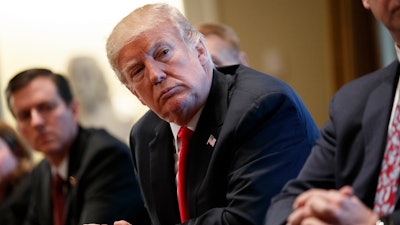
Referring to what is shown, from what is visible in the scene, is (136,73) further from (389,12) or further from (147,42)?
(389,12)

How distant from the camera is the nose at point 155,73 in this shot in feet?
7.04

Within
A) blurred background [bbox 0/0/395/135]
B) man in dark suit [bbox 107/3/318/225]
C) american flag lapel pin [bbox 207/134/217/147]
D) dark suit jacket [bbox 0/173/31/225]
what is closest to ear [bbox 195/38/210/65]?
man in dark suit [bbox 107/3/318/225]

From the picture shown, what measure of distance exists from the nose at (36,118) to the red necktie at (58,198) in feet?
0.76

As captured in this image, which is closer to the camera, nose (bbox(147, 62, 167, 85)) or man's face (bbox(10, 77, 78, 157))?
nose (bbox(147, 62, 167, 85))

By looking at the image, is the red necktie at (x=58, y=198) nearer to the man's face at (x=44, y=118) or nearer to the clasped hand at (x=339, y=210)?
the man's face at (x=44, y=118)

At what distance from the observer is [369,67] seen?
4059 mm

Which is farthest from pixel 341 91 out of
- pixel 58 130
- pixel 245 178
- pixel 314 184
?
pixel 58 130

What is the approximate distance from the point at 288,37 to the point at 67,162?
162 centimetres

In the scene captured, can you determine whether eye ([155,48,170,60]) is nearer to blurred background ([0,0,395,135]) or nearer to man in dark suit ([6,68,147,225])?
man in dark suit ([6,68,147,225])

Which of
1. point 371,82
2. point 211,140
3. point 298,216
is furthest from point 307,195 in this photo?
point 211,140

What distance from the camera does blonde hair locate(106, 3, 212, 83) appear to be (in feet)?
7.06

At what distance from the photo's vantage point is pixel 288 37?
4.21 metres

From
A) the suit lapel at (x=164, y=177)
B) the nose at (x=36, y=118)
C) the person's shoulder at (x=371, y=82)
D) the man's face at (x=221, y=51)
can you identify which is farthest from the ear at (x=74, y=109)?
the person's shoulder at (x=371, y=82)

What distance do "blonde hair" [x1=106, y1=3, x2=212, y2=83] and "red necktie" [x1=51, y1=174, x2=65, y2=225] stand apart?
1.05m
